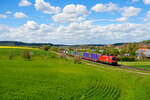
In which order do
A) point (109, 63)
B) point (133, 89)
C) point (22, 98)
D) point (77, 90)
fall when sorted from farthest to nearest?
1. point (109, 63)
2. point (133, 89)
3. point (77, 90)
4. point (22, 98)

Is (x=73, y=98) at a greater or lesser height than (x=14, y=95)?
lesser

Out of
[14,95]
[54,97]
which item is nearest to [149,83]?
[54,97]

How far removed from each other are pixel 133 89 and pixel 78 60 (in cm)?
3328

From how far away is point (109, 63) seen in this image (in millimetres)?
50062

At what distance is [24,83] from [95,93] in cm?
1053

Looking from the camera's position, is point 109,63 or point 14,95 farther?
point 109,63

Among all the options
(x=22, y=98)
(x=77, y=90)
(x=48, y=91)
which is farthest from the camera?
(x=77, y=90)

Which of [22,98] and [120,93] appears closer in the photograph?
[22,98]

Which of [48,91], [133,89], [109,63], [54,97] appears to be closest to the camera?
[54,97]

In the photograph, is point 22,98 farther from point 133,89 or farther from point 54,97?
point 133,89

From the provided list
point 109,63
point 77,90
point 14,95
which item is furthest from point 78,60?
point 14,95

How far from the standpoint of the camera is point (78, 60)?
174 feet

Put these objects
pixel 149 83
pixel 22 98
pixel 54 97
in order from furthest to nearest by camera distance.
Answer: pixel 149 83, pixel 54 97, pixel 22 98

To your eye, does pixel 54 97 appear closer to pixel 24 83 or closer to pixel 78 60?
pixel 24 83
